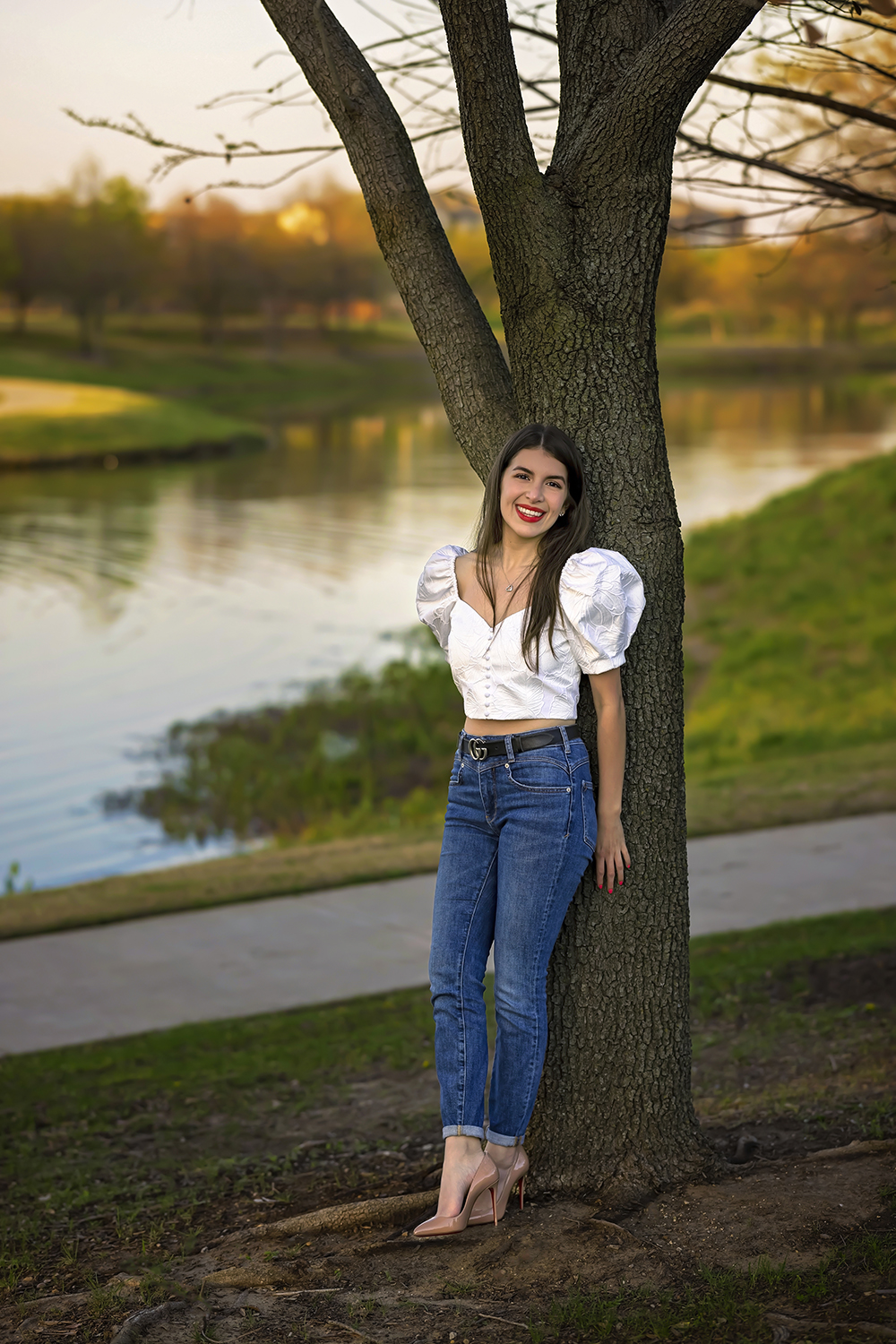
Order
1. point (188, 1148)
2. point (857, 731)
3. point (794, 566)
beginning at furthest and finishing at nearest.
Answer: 1. point (794, 566)
2. point (857, 731)
3. point (188, 1148)

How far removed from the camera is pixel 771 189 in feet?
15.9

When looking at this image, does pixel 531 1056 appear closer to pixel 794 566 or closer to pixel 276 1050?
pixel 276 1050

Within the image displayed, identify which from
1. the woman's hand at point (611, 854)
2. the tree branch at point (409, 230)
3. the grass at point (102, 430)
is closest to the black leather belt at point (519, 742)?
the woman's hand at point (611, 854)

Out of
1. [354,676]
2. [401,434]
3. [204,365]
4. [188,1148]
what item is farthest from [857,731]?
[204,365]

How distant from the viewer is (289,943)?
6383mm

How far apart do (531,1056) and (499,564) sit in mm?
1234

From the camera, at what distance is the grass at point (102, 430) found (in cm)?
4203

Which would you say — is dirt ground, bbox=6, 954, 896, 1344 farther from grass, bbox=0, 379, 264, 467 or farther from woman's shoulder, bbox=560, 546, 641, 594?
grass, bbox=0, 379, 264, 467

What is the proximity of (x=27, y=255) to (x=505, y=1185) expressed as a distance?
8360 centimetres

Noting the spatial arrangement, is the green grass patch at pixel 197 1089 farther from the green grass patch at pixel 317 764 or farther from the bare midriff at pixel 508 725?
the green grass patch at pixel 317 764

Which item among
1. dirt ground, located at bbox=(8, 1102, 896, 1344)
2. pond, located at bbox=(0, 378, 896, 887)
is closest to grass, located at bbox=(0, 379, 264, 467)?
pond, located at bbox=(0, 378, 896, 887)

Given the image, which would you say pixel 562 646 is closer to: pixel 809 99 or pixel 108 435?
pixel 809 99

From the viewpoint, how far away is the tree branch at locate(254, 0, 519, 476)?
3.46m

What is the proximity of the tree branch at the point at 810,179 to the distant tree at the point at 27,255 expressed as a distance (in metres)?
79.4
